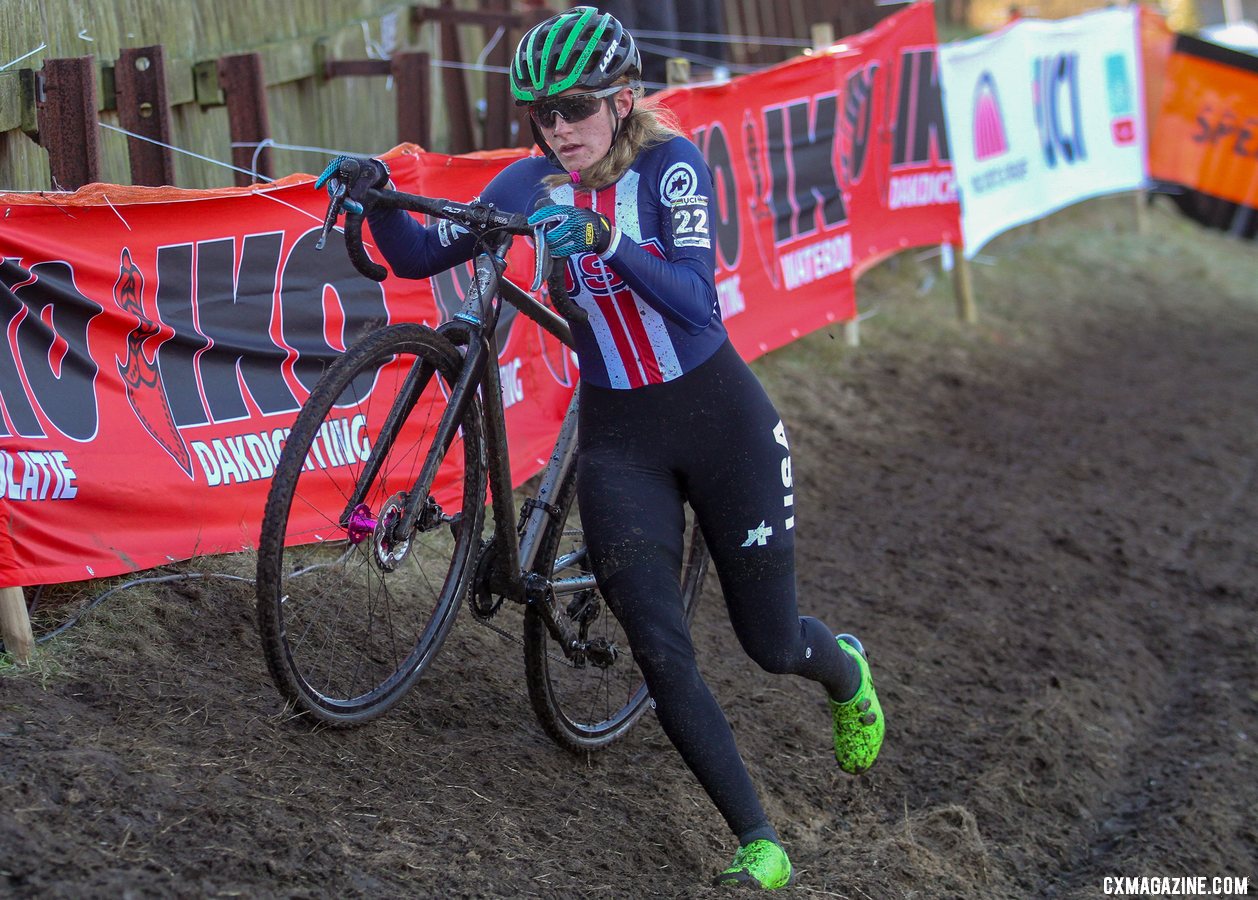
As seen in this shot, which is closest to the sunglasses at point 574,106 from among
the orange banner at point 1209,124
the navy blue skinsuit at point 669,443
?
the navy blue skinsuit at point 669,443

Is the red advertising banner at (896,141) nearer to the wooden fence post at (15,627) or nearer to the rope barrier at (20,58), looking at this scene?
the rope barrier at (20,58)

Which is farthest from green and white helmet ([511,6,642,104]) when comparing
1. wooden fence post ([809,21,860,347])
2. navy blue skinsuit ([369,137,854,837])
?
wooden fence post ([809,21,860,347])

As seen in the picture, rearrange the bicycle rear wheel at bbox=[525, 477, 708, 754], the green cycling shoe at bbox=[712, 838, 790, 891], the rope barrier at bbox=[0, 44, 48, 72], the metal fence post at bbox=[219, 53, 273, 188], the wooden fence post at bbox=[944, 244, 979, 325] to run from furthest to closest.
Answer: the wooden fence post at bbox=[944, 244, 979, 325] < the metal fence post at bbox=[219, 53, 273, 188] < the rope barrier at bbox=[0, 44, 48, 72] < the bicycle rear wheel at bbox=[525, 477, 708, 754] < the green cycling shoe at bbox=[712, 838, 790, 891]

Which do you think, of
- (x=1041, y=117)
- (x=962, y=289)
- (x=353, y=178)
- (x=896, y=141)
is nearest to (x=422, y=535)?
(x=353, y=178)

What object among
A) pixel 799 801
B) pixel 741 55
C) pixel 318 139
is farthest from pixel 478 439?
pixel 741 55

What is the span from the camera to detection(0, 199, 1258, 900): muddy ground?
3309mm

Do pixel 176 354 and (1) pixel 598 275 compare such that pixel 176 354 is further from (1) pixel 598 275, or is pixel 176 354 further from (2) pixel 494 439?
(1) pixel 598 275

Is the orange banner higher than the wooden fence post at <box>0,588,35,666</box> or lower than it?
higher

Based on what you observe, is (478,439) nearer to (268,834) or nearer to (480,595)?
(480,595)

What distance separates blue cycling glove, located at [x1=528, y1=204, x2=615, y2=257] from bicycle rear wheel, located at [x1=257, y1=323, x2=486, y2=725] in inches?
19.5

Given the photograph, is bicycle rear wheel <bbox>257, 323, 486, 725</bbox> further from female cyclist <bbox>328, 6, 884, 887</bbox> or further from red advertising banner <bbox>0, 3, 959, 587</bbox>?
female cyclist <bbox>328, 6, 884, 887</bbox>

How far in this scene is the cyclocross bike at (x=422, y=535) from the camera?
11.1 feet

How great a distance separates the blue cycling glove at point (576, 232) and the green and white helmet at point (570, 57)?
1.34 feet

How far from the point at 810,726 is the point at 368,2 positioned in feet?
19.4
